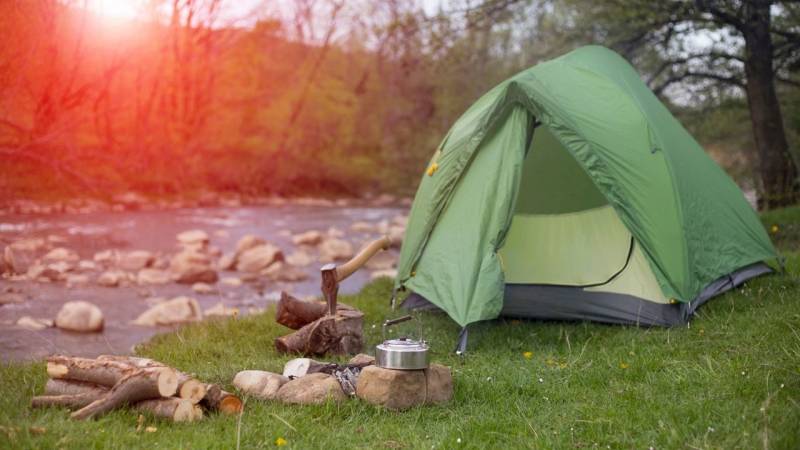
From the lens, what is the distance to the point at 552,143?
23.6ft

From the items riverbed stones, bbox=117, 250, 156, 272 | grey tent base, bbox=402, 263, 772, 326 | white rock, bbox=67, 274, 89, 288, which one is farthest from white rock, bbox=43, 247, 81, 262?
grey tent base, bbox=402, 263, 772, 326

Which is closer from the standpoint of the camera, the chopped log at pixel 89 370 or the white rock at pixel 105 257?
the chopped log at pixel 89 370

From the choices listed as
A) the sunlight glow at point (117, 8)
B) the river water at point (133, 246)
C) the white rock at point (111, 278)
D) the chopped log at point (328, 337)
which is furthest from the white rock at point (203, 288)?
the chopped log at point (328, 337)

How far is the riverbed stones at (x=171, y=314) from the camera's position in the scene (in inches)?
336

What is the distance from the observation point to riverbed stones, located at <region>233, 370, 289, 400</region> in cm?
410

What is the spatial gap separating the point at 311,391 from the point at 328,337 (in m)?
1.36

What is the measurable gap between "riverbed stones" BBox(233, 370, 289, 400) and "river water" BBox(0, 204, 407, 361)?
3.12 m

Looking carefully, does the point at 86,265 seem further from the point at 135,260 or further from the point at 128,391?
the point at 128,391

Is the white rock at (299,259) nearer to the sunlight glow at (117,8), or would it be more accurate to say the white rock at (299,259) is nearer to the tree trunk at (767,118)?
the sunlight glow at (117,8)

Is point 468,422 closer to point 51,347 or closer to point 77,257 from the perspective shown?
point 51,347

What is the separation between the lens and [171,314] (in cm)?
869

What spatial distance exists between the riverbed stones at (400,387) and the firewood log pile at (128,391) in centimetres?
68

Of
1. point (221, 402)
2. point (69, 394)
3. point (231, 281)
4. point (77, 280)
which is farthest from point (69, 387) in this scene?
point (231, 281)

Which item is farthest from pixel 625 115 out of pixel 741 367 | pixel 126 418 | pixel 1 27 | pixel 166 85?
pixel 166 85
